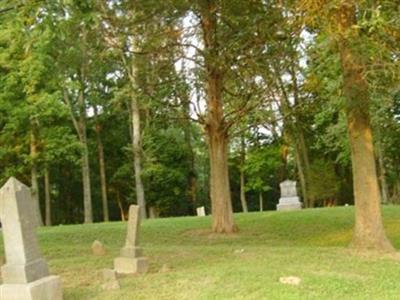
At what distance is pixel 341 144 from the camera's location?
89.1 feet

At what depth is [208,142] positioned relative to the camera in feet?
52.5

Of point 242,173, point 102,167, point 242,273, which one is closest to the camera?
point 242,273

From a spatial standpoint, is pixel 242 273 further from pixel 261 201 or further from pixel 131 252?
pixel 261 201

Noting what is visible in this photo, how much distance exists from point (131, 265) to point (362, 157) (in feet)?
15.8

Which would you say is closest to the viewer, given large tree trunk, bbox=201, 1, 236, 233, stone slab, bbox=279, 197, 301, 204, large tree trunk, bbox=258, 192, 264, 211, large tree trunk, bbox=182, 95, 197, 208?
large tree trunk, bbox=201, 1, 236, 233

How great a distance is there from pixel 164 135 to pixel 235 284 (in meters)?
25.5

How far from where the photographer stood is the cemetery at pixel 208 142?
24.5 feet

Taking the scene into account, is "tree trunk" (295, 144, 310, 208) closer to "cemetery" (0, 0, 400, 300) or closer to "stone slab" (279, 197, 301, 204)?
"cemetery" (0, 0, 400, 300)

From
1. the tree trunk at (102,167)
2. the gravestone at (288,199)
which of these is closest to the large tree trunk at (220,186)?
the gravestone at (288,199)

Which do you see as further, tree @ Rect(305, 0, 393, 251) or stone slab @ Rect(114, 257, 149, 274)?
tree @ Rect(305, 0, 393, 251)

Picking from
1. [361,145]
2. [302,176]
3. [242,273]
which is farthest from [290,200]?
[242,273]

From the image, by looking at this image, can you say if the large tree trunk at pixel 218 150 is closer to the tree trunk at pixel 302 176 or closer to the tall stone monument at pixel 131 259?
the tall stone monument at pixel 131 259

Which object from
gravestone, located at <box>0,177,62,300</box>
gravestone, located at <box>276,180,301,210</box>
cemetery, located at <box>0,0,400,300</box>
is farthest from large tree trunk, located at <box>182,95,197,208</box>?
gravestone, located at <box>0,177,62,300</box>

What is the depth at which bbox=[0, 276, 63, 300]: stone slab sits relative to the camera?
5945mm
